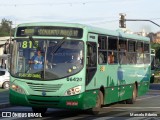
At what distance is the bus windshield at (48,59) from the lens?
47.5 ft

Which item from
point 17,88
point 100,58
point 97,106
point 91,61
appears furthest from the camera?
point 100,58

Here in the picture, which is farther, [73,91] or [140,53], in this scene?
[140,53]

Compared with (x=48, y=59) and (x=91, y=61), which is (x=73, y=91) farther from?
(x=91, y=61)

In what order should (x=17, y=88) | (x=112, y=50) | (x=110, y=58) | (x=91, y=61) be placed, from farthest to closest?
(x=112, y=50)
(x=110, y=58)
(x=91, y=61)
(x=17, y=88)

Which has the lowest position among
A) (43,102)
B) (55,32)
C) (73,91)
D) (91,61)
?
(43,102)

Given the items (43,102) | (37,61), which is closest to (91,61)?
(37,61)

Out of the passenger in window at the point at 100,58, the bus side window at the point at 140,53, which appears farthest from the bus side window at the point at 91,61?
the bus side window at the point at 140,53


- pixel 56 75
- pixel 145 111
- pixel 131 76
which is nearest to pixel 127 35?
pixel 131 76

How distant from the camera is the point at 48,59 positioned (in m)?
14.5

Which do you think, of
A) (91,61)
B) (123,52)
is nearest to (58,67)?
(91,61)

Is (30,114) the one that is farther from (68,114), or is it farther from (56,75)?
(56,75)

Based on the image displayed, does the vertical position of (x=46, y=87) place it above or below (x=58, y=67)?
below

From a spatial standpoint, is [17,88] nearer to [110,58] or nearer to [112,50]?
[110,58]

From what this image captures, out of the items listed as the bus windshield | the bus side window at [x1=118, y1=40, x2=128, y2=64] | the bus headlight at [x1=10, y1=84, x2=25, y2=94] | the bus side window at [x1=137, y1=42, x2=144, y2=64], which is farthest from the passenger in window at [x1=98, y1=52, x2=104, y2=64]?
the bus side window at [x1=137, y1=42, x2=144, y2=64]
